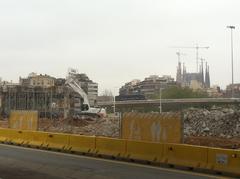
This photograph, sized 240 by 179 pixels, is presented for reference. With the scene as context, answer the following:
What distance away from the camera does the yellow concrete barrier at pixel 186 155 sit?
15266mm

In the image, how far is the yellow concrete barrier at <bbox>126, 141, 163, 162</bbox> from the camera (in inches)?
664

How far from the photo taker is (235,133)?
105 feet

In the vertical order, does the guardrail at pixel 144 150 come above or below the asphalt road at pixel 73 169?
above

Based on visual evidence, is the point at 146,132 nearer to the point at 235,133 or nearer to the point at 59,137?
the point at 59,137

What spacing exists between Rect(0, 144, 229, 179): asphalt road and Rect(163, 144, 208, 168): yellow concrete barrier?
53 cm

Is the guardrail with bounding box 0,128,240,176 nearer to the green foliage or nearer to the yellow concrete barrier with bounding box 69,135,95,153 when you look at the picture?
the yellow concrete barrier with bounding box 69,135,95,153

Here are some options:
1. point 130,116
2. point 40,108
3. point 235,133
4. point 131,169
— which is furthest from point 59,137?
point 40,108

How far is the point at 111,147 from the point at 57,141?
3998 millimetres

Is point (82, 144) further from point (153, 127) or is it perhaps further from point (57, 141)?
point (153, 127)

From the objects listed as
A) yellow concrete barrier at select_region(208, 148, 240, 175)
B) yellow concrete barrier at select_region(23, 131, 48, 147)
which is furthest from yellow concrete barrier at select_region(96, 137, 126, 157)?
yellow concrete barrier at select_region(23, 131, 48, 147)

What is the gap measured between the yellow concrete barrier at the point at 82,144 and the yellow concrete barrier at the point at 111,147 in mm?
379

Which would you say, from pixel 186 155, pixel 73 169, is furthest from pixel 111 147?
pixel 186 155

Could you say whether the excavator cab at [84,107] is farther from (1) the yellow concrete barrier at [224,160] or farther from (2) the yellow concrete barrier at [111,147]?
(1) the yellow concrete barrier at [224,160]

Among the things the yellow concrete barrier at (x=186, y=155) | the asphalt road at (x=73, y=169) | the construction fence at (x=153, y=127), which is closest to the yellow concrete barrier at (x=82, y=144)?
the asphalt road at (x=73, y=169)
